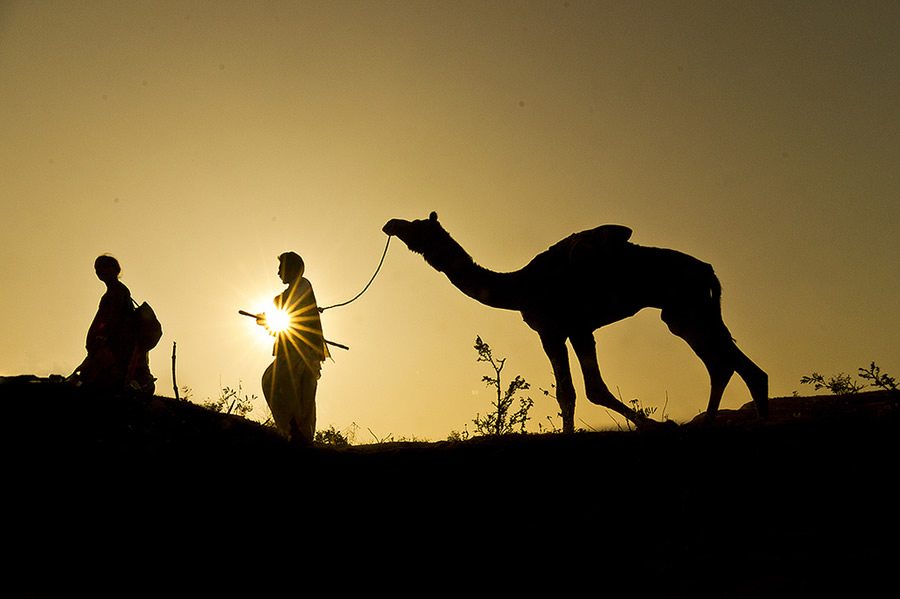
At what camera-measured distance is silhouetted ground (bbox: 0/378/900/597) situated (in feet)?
16.4

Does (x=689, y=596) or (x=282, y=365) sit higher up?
(x=282, y=365)

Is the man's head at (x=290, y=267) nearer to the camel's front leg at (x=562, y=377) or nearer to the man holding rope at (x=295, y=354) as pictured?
the man holding rope at (x=295, y=354)

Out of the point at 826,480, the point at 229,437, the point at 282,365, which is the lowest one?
the point at 826,480

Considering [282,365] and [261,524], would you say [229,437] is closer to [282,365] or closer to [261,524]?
[261,524]

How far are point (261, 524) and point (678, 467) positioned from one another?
10.9ft

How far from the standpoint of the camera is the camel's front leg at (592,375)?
845 cm

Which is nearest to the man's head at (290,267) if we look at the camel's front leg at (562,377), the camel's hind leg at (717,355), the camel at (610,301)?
the camel at (610,301)

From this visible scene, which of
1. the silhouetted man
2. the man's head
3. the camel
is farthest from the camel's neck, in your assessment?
the silhouetted man

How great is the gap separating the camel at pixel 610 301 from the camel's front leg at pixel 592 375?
0.04ft

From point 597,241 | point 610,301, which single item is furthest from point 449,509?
point 597,241

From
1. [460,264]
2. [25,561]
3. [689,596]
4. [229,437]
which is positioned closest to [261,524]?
[229,437]

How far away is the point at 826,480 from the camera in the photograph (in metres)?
5.54

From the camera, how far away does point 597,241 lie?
8852mm

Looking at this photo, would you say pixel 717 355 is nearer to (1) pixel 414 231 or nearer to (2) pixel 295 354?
(1) pixel 414 231
